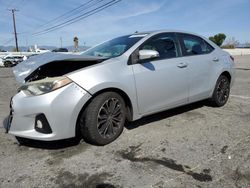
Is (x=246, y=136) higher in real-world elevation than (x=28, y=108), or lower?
lower

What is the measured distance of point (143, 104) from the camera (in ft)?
12.9

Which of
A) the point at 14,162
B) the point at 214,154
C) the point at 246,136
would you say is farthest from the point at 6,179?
the point at 246,136

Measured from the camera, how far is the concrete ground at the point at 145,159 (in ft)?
8.98

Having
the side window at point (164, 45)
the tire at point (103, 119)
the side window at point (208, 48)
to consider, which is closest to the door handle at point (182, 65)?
the side window at point (164, 45)

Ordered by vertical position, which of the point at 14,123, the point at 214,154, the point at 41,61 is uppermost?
the point at 41,61

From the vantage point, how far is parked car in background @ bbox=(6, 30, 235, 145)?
324 cm

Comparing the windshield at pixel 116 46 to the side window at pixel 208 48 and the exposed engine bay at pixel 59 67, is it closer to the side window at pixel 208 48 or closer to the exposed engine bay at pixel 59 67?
the exposed engine bay at pixel 59 67

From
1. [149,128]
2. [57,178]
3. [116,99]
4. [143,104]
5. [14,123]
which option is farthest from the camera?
[149,128]

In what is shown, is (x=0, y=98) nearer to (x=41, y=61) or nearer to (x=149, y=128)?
(x=41, y=61)

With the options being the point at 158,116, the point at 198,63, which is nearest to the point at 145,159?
the point at 158,116

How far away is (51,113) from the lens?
317cm

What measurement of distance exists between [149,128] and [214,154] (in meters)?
1.24

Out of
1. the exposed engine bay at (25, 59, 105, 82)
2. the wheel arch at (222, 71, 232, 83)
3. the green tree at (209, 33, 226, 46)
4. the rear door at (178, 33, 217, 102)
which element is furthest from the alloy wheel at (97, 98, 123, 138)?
the green tree at (209, 33, 226, 46)

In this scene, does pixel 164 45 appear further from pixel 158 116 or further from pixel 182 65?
pixel 158 116
